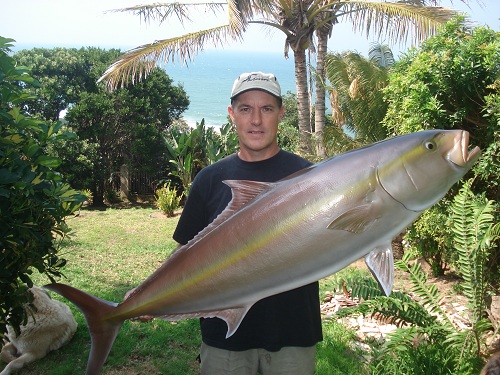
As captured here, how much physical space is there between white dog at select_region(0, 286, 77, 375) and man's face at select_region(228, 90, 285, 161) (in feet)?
12.2

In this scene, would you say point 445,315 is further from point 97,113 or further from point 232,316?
point 97,113

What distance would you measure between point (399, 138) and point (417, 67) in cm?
530

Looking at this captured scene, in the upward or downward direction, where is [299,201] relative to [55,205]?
upward

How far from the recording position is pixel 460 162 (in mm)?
1308

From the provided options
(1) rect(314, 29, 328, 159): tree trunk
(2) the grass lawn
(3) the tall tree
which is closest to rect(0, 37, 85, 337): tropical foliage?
(2) the grass lawn

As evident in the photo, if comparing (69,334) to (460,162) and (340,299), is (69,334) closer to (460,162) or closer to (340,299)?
(340,299)

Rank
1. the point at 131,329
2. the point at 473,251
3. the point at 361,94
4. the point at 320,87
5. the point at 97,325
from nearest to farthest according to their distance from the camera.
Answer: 1. the point at 97,325
2. the point at 473,251
3. the point at 131,329
4. the point at 361,94
5. the point at 320,87

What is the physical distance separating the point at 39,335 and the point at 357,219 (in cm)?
Result: 475

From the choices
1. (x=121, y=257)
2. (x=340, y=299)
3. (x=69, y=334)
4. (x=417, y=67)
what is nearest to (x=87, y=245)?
(x=121, y=257)

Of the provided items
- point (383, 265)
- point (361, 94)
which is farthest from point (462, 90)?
point (383, 265)

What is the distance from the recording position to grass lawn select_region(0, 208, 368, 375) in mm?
4867

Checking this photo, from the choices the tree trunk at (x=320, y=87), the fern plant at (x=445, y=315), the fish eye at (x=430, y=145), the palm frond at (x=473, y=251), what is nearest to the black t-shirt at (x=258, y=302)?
the fish eye at (x=430, y=145)

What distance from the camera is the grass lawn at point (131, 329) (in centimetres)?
487

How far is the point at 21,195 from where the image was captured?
2.67m
